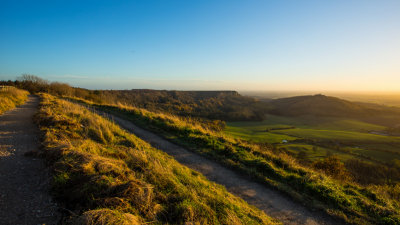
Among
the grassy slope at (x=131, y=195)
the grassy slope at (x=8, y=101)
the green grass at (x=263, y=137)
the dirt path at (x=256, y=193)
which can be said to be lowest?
the green grass at (x=263, y=137)

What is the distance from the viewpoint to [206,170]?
720cm

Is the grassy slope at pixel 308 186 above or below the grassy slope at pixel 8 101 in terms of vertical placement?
below

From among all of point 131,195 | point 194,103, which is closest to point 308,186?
point 131,195

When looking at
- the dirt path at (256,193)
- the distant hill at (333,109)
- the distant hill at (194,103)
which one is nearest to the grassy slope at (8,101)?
the distant hill at (194,103)

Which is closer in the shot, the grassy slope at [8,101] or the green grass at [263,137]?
the grassy slope at [8,101]

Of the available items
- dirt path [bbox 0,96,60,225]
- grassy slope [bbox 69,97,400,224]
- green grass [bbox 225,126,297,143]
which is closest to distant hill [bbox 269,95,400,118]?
green grass [bbox 225,126,297,143]

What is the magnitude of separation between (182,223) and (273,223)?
2.56m

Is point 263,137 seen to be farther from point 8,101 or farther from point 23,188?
point 8,101

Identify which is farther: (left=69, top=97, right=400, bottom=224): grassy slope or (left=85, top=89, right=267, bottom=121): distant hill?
(left=85, top=89, right=267, bottom=121): distant hill

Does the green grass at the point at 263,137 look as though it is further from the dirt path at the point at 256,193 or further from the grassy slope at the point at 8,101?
the grassy slope at the point at 8,101

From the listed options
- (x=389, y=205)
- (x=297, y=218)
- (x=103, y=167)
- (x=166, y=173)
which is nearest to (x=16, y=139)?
(x=103, y=167)

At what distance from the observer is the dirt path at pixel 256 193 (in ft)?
15.6

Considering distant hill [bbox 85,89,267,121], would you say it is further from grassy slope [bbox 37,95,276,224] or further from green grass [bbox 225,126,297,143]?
grassy slope [bbox 37,95,276,224]

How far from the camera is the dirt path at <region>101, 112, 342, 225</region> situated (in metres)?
4.77
